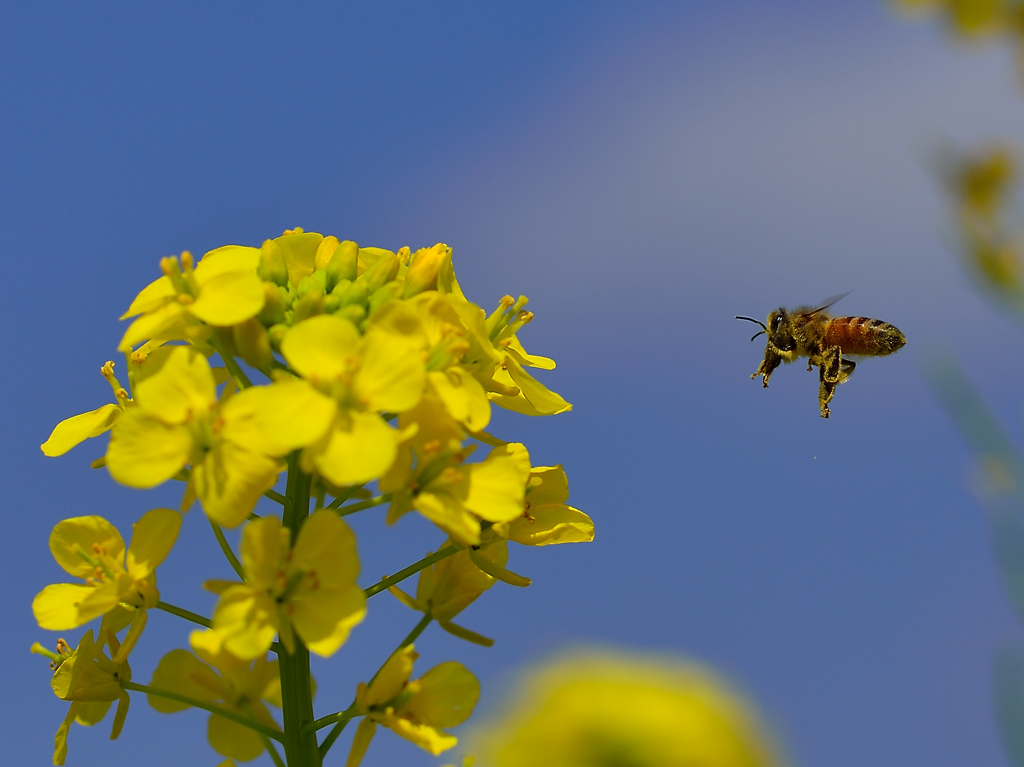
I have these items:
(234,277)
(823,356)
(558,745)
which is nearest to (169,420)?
(234,277)

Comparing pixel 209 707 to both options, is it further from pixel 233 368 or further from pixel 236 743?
pixel 233 368

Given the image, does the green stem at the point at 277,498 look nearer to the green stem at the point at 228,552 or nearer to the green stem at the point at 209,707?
the green stem at the point at 228,552

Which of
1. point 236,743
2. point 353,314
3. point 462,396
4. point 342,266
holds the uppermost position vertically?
point 342,266

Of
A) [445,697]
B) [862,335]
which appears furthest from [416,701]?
[862,335]

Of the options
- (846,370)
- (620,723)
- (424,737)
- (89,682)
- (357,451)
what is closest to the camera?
(620,723)

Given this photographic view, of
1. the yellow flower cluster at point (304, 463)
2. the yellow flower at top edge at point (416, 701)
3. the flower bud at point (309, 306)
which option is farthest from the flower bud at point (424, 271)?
the yellow flower at top edge at point (416, 701)

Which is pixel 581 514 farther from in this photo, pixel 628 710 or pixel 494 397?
pixel 628 710
